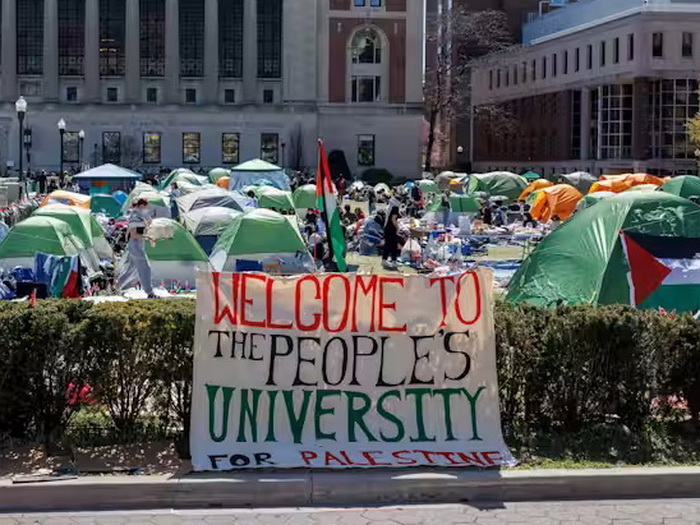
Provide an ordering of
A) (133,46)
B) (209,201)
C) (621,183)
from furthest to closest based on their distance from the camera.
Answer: (133,46) → (621,183) → (209,201)

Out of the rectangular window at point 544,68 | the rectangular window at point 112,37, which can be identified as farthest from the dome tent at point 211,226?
the rectangular window at point 544,68

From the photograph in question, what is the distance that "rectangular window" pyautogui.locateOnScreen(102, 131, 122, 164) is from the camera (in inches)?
3014

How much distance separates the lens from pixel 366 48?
7700 cm

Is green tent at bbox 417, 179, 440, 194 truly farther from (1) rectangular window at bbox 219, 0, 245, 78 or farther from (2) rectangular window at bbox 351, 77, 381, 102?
(1) rectangular window at bbox 219, 0, 245, 78

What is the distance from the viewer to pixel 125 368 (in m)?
8.09

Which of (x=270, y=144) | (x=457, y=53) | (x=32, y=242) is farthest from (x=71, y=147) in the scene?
(x=32, y=242)

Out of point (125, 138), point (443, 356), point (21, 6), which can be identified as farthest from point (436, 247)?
point (21, 6)

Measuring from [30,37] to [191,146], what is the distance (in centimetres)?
1408

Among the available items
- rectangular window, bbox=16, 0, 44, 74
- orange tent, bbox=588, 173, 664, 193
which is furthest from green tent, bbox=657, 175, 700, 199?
rectangular window, bbox=16, 0, 44, 74

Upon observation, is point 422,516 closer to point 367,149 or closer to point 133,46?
point 367,149

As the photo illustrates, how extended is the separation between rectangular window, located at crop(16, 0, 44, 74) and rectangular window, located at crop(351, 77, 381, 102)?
75.4ft

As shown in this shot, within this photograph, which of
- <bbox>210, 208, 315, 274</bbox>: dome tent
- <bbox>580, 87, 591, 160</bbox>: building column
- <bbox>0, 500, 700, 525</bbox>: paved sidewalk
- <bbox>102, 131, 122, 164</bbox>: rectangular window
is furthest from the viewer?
<bbox>102, 131, 122, 164</bbox>: rectangular window

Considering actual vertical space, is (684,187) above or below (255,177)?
below

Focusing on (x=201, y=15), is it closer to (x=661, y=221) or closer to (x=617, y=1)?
(x=617, y=1)
